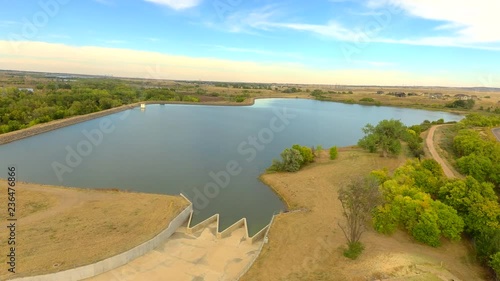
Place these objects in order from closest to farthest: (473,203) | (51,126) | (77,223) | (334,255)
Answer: (334,255)
(77,223)
(473,203)
(51,126)

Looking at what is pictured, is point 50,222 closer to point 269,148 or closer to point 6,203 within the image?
point 6,203

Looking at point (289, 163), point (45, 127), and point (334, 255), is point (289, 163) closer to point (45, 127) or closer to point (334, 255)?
point (334, 255)

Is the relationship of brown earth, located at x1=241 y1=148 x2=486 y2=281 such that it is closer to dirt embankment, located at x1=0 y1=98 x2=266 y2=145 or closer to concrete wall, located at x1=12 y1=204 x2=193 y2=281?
concrete wall, located at x1=12 y1=204 x2=193 y2=281

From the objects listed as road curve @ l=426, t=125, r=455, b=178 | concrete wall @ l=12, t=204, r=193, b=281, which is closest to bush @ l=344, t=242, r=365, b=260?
concrete wall @ l=12, t=204, r=193, b=281

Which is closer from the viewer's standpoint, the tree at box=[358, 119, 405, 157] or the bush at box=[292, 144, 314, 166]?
the bush at box=[292, 144, 314, 166]

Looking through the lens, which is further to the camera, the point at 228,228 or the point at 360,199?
the point at 228,228

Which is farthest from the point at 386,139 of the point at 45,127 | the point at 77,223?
the point at 45,127
